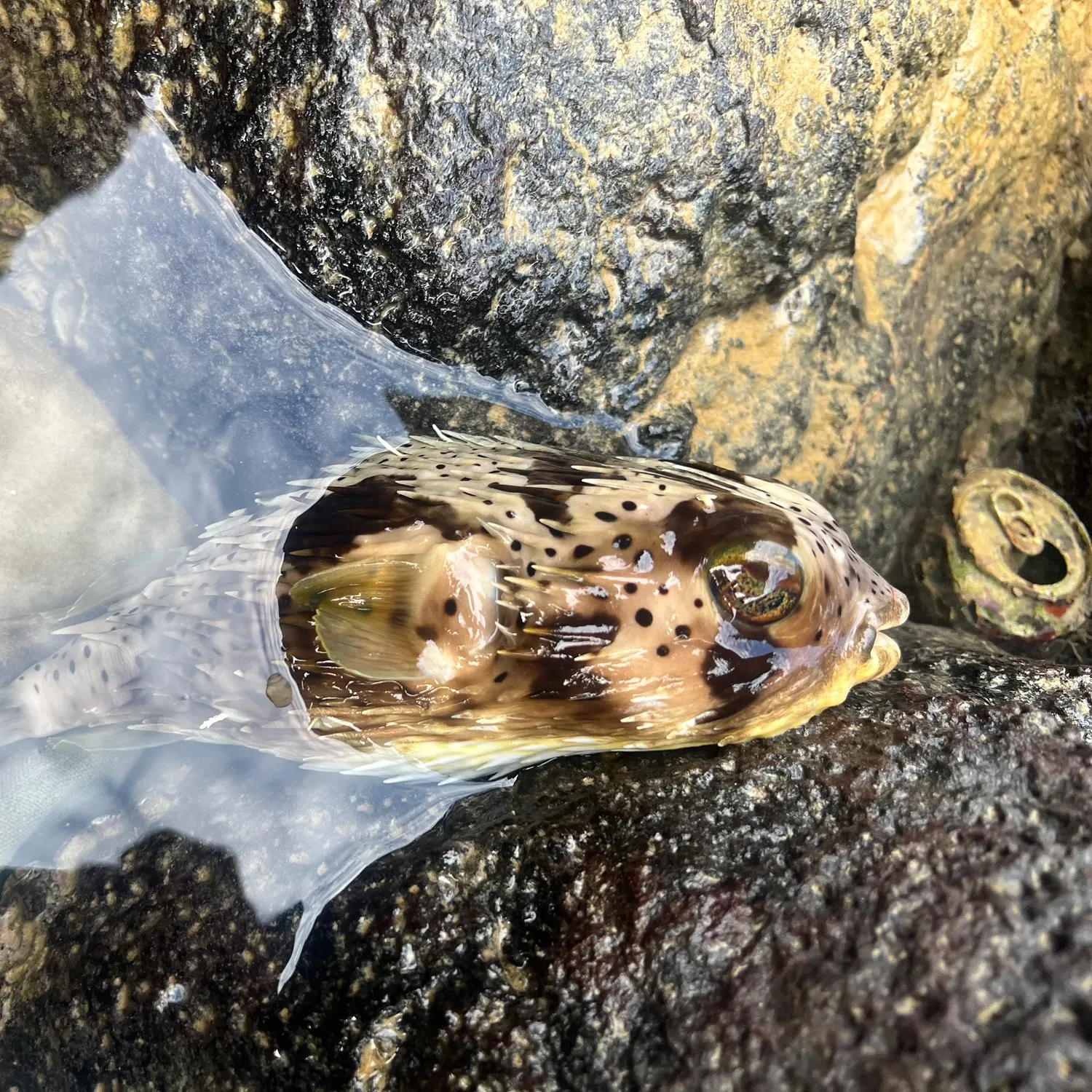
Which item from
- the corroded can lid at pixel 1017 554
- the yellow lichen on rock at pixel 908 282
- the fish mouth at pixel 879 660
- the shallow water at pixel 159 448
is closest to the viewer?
the fish mouth at pixel 879 660

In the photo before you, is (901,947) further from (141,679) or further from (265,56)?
(265,56)

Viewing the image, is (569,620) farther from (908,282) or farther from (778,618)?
(908,282)

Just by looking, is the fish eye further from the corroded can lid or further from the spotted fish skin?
the corroded can lid

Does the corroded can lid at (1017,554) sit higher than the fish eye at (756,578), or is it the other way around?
the fish eye at (756,578)

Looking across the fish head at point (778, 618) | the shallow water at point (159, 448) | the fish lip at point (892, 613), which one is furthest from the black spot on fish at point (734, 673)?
the shallow water at point (159, 448)

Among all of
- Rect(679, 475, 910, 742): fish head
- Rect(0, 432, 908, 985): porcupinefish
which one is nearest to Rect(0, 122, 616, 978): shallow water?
Rect(0, 432, 908, 985): porcupinefish

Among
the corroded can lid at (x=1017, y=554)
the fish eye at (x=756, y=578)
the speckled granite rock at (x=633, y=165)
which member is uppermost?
the speckled granite rock at (x=633, y=165)

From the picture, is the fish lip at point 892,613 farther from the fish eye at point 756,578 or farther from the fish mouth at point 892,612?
the fish eye at point 756,578

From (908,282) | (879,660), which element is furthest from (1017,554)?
(879,660)
